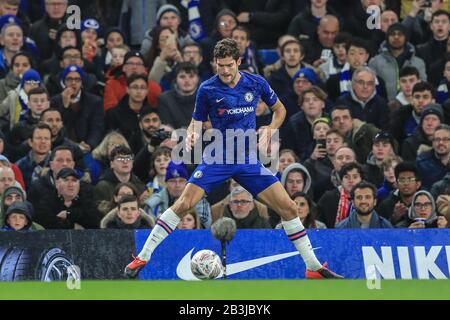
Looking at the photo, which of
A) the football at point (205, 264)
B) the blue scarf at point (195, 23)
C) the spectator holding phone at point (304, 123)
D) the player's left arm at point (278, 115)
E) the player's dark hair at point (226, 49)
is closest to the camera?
the player's dark hair at point (226, 49)

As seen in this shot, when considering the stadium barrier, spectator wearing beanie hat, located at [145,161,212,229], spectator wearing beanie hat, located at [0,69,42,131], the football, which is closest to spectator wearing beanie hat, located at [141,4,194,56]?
spectator wearing beanie hat, located at [0,69,42,131]

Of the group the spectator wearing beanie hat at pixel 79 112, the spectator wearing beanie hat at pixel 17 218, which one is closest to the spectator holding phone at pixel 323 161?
the spectator wearing beanie hat at pixel 79 112

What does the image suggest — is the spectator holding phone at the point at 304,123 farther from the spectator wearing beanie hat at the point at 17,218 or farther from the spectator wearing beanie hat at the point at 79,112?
the spectator wearing beanie hat at the point at 17,218

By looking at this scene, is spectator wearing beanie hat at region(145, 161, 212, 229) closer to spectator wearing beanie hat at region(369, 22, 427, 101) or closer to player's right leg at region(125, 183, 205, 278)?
player's right leg at region(125, 183, 205, 278)

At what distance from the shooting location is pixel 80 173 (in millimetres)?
17812

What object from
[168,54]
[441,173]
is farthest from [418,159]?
[168,54]

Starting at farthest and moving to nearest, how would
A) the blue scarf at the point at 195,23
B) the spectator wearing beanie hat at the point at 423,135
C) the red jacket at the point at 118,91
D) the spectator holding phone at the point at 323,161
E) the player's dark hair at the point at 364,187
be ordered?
the blue scarf at the point at 195,23 → the red jacket at the point at 118,91 → the spectator wearing beanie hat at the point at 423,135 → the spectator holding phone at the point at 323,161 → the player's dark hair at the point at 364,187

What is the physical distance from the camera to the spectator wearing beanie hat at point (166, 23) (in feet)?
67.4

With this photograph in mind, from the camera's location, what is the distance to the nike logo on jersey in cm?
1555

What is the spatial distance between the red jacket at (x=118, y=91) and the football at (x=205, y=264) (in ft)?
17.1

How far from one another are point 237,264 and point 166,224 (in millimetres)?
1588

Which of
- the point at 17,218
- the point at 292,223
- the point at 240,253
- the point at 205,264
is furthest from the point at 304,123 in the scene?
the point at 205,264
